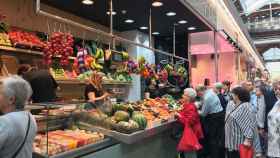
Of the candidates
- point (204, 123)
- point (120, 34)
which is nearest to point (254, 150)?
point (204, 123)

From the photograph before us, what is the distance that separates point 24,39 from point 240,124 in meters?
3.57

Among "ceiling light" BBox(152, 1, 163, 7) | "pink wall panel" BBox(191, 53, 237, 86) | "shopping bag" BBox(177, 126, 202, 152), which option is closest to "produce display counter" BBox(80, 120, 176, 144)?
"shopping bag" BBox(177, 126, 202, 152)

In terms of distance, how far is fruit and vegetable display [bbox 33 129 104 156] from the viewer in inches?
105

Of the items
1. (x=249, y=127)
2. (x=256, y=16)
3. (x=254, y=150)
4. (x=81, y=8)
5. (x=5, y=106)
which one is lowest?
(x=254, y=150)

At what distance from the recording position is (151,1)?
19.0 ft

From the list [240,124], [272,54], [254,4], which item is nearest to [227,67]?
[240,124]

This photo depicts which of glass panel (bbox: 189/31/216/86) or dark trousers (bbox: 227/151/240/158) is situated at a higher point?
glass panel (bbox: 189/31/216/86)

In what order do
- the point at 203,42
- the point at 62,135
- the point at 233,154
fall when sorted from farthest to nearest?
the point at 203,42
the point at 233,154
the point at 62,135

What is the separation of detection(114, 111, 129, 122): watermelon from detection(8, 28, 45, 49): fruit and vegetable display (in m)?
2.06

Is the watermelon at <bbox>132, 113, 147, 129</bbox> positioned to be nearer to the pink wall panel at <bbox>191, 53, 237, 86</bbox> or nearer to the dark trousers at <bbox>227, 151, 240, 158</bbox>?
the dark trousers at <bbox>227, 151, 240, 158</bbox>

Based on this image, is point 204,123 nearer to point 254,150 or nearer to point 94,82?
point 254,150

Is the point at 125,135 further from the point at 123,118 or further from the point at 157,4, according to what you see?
the point at 157,4

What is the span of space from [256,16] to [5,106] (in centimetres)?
2177

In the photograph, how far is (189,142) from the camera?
461 centimetres
